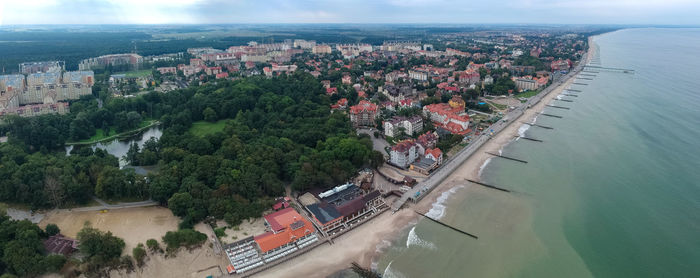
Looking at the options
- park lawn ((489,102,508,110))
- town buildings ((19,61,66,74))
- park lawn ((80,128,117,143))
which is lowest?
park lawn ((80,128,117,143))

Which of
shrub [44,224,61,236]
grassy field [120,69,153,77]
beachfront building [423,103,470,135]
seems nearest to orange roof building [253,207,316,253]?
shrub [44,224,61,236]

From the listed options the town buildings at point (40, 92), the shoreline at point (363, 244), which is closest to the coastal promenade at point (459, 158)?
the shoreline at point (363, 244)

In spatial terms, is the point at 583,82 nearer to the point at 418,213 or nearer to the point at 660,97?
the point at 660,97

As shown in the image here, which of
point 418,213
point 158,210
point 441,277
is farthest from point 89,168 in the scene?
point 441,277

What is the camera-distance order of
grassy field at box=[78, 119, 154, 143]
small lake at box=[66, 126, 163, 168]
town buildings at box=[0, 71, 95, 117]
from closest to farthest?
small lake at box=[66, 126, 163, 168], grassy field at box=[78, 119, 154, 143], town buildings at box=[0, 71, 95, 117]

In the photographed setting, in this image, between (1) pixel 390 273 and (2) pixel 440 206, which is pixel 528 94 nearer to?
(2) pixel 440 206

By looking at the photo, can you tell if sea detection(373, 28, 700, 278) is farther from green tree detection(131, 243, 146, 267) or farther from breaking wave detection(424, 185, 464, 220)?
green tree detection(131, 243, 146, 267)

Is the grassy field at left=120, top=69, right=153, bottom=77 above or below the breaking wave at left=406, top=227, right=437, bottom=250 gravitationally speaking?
above
